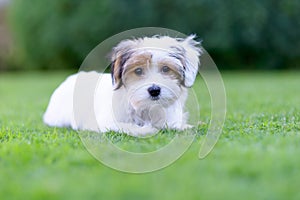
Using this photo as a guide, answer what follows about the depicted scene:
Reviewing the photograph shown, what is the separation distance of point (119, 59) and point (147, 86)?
39 cm

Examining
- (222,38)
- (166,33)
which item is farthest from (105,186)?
(222,38)

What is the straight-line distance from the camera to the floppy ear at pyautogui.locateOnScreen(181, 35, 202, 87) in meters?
4.55

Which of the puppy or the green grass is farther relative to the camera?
the puppy

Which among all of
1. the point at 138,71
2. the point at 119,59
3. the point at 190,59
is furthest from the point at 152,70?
the point at 190,59

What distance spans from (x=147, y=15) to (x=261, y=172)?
1727cm

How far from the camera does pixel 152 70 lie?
435 centimetres

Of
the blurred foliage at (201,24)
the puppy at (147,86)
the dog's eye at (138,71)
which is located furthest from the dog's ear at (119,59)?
the blurred foliage at (201,24)

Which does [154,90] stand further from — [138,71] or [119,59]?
[119,59]

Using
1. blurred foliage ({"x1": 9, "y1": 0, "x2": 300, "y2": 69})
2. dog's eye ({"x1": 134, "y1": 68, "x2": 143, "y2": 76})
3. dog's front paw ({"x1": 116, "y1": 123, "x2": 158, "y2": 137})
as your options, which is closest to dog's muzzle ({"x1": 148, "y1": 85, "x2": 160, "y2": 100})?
dog's eye ({"x1": 134, "y1": 68, "x2": 143, "y2": 76})

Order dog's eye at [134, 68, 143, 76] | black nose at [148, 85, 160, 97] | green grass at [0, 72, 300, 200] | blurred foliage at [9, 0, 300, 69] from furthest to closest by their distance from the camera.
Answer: blurred foliage at [9, 0, 300, 69] → dog's eye at [134, 68, 143, 76] → black nose at [148, 85, 160, 97] → green grass at [0, 72, 300, 200]

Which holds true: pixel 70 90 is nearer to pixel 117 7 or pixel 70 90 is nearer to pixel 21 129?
pixel 21 129

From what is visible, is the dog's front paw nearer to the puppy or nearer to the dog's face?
the puppy

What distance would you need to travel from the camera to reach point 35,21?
22.2 m

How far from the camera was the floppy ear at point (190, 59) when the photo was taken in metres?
4.55
